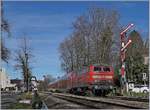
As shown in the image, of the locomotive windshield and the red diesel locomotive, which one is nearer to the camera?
the red diesel locomotive

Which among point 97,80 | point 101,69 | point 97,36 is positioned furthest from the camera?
point 97,36

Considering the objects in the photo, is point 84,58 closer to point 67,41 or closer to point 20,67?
point 67,41

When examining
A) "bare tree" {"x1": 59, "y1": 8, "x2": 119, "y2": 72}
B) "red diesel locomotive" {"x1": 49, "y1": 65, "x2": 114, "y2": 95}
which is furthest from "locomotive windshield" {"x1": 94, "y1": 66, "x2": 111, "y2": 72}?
"bare tree" {"x1": 59, "y1": 8, "x2": 119, "y2": 72}

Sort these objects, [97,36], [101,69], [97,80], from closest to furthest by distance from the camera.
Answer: [97,80] → [101,69] → [97,36]

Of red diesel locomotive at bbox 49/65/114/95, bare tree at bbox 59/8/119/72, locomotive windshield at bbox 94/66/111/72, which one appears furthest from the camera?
bare tree at bbox 59/8/119/72

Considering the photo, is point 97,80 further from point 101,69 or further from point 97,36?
point 97,36

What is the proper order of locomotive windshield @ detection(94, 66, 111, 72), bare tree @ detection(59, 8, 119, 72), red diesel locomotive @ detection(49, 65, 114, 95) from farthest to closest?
bare tree @ detection(59, 8, 119, 72)
locomotive windshield @ detection(94, 66, 111, 72)
red diesel locomotive @ detection(49, 65, 114, 95)

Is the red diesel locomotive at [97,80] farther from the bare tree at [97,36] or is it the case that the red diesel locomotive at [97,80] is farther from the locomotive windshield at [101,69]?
the bare tree at [97,36]

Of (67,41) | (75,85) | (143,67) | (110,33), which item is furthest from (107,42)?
(143,67)

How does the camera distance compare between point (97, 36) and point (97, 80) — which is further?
point (97, 36)

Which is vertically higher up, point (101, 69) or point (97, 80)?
point (101, 69)

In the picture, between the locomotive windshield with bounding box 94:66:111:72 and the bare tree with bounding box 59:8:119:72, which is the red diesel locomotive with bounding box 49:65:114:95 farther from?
the bare tree with bounding box 59:8:119:72

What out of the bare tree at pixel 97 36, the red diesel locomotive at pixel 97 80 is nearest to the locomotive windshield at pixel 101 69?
the red diesel locomotive at pixel 97 80

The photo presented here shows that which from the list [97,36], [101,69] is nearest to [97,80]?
[101,69]
